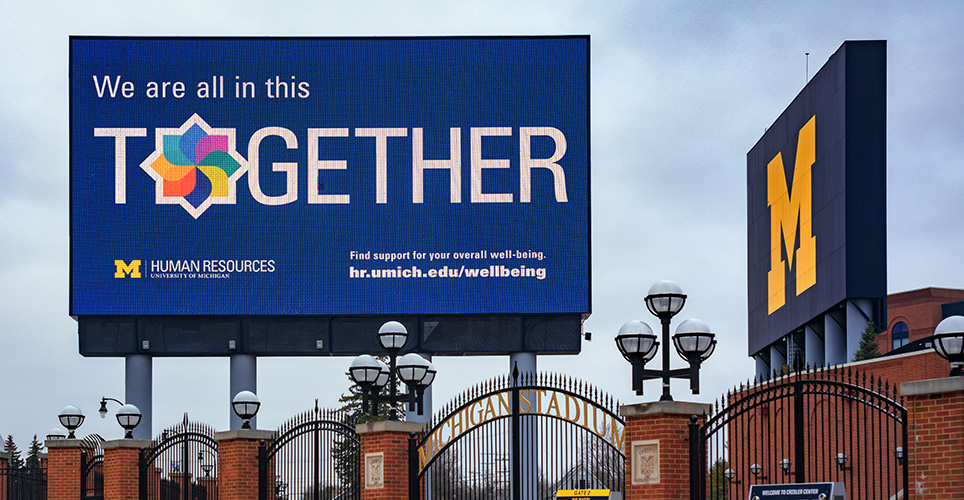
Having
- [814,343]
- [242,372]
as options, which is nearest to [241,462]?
[242,372]

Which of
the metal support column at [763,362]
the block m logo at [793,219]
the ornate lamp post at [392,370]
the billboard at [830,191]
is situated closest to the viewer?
the ornate lamp post at [392,370]

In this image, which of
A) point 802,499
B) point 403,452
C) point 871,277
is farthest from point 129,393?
point 802,499

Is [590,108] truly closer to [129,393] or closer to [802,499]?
[129,393]

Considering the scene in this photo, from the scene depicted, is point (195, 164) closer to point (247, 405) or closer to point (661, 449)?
point (247, 405)

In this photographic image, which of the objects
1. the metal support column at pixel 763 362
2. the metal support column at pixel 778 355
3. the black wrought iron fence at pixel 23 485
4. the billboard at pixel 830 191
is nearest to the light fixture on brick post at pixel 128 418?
the black wrought iron fence at pixel 23 485

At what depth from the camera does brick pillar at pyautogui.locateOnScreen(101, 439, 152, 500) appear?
31.7 metres

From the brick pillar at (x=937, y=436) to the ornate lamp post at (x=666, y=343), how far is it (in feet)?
11.3

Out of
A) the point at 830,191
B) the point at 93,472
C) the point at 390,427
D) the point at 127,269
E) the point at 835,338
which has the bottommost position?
the point at 93,472

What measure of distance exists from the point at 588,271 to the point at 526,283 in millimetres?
2103

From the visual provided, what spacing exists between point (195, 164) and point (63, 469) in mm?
18145

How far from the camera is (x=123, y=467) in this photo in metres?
31.8

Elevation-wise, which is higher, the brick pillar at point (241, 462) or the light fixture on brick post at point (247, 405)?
the light fixture on brick post at point (247, 405)

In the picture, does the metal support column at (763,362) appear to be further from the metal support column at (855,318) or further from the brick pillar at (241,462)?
the brick pillar at (241,462)

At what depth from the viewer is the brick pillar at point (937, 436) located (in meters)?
15.8
